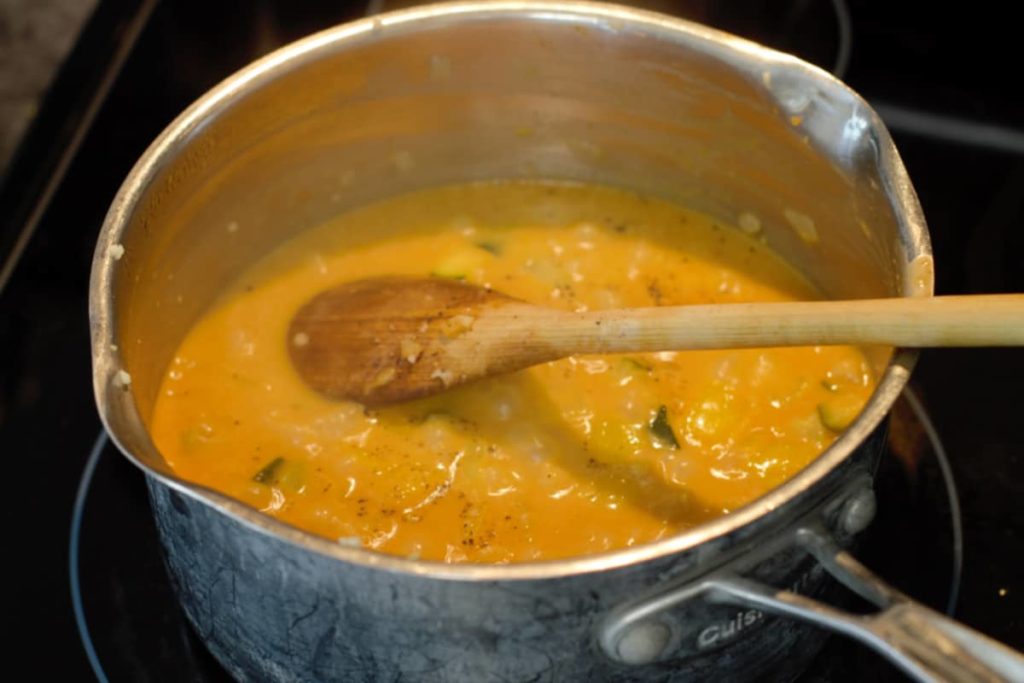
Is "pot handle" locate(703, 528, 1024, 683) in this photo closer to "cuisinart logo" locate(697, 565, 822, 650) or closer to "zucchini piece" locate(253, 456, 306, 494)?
"cuisinart logo" locate(697, 565, 822, 650)

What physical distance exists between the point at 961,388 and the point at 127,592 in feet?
3.24

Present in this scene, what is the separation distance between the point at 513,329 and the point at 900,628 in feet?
1.83

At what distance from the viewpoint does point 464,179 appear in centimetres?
168

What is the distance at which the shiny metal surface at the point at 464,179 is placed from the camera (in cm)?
86

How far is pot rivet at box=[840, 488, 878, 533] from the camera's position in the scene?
93 centimetres

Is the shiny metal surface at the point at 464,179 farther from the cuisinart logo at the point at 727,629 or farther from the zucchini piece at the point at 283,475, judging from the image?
the zucchini piece at the point at 283,475

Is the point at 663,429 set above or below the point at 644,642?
below

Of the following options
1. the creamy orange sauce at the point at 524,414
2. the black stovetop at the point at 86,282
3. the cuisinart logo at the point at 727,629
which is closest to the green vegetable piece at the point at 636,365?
the creamy orange sauce at the point at 524,414

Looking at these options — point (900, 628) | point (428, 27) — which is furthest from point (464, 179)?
point (900, 628)

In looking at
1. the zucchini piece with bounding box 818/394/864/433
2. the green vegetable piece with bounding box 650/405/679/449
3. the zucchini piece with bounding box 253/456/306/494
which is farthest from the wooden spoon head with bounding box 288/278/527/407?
the zucchini piece with bounding box 818/394/864/433

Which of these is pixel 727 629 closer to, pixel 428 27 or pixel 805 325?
pixel 805 325

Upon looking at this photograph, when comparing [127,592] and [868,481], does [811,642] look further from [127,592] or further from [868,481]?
[127,592]

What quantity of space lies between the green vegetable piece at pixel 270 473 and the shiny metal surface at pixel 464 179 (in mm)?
168

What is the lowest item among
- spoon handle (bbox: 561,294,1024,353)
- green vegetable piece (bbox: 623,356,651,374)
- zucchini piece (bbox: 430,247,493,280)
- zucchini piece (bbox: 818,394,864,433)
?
zucchini piece (bbox: 818,394,864,433)
